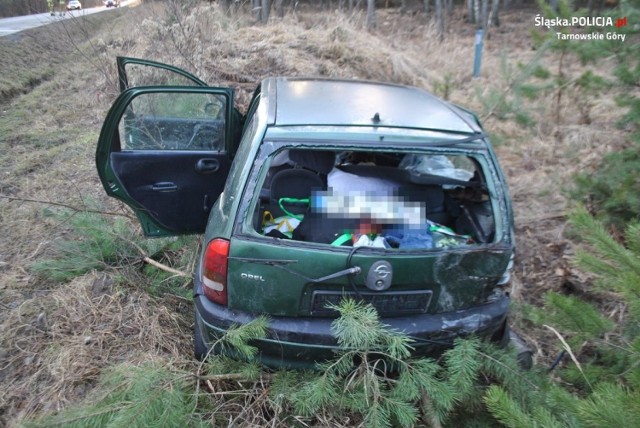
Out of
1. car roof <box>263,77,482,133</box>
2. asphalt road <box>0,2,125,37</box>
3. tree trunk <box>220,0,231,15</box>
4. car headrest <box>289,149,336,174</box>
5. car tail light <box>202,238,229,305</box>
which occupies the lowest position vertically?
car tail light <box>202,238,229,305</box>

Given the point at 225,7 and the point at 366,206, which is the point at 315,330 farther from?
the point at 225,7

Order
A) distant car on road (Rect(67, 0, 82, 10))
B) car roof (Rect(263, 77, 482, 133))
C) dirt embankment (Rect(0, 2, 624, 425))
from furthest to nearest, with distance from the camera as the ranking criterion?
distant car on road (Rect(67, 0, 82, 10)), dirt embankment (Rect(0, 2, 624, 425)), car roof (Rect(263, 77, 482, 133))

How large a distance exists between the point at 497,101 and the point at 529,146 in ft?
4.95

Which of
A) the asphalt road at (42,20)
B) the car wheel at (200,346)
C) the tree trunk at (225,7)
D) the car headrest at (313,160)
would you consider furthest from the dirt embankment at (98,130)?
the car headrest at (313,160)

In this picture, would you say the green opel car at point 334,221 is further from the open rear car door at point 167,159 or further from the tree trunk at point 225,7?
the tree trunk at point 225,7

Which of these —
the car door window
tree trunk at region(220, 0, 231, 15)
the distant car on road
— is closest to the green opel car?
the car door window

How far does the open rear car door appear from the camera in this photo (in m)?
3.12

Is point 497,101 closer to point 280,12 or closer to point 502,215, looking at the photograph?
point 502,215

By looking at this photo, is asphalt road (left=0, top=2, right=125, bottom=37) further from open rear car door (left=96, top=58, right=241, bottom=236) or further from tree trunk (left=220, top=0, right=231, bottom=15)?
open rear car door (left=96, top=58, right=241, bottom=236)

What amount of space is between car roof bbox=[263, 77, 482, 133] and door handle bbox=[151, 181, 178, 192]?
1014 millimetres

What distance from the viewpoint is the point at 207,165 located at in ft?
10.9

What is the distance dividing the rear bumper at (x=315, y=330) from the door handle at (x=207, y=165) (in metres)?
1.17

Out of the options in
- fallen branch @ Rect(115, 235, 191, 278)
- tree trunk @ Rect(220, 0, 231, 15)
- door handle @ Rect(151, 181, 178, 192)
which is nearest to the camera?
door handle @ Rect(151, 181, 178, 192)

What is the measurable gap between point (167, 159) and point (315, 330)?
179cm
